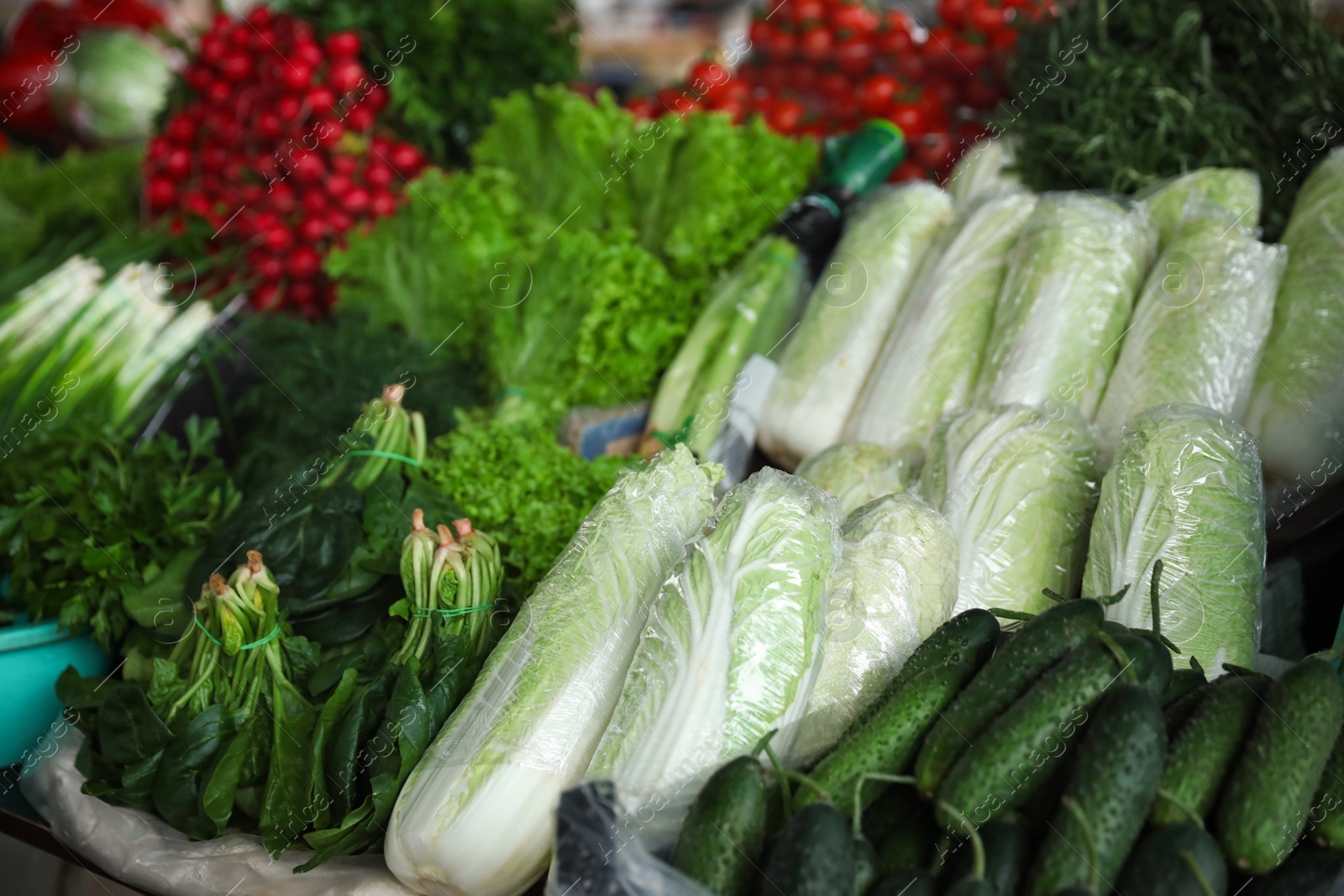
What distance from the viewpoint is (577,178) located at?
342 cm

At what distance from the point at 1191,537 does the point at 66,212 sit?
4630mm

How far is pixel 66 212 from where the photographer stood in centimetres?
425

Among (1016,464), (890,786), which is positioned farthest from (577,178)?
(890,786)

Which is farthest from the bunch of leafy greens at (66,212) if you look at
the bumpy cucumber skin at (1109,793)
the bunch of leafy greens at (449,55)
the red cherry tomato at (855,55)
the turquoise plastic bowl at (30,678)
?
the bumpy cucumber skin at (1109,793)

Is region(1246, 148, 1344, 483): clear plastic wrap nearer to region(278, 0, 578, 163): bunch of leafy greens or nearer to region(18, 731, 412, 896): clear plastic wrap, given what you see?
region(18, 731, 412, 896): clear plastic wrap

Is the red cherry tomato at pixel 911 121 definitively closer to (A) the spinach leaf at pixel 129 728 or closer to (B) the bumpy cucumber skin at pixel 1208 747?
(B) the bumpy cucumber skin at pixel 1208 747

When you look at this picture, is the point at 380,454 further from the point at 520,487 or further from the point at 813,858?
the point at 813,858

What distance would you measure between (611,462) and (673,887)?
1.34 metres

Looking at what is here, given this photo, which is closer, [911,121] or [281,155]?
[281,155]

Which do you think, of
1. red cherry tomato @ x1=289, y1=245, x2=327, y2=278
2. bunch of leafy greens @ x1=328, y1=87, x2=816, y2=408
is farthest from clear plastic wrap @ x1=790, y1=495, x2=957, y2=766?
red cherry tomato @ x1=289, y1=245, x2=327, y2=278

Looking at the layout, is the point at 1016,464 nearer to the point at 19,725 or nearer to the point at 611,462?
the point at 611,462

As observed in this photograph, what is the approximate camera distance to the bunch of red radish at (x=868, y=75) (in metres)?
3.65

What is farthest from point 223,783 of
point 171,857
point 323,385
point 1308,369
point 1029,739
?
point 1308,369

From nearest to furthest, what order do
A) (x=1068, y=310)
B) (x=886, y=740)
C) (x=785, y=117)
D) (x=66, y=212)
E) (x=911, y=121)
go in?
(x=886, y=740) → (x=1068, y=310) → (x=911, y=121) → (x=785, y=117) → (x=66, y=212)
